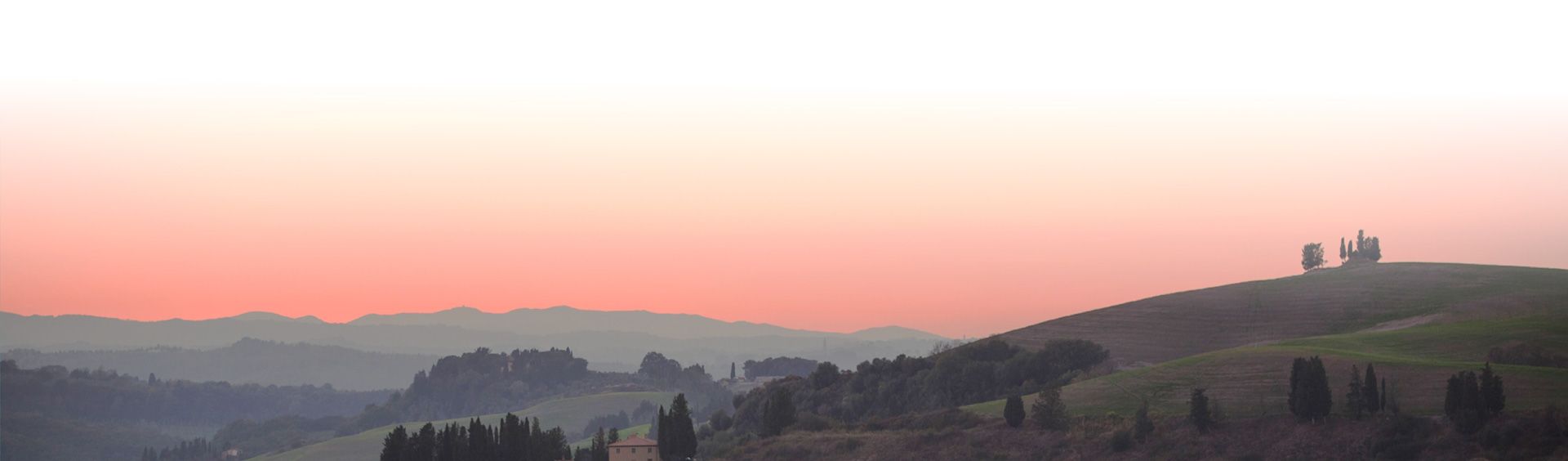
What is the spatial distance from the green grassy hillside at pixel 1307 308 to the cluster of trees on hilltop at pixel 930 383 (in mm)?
4570

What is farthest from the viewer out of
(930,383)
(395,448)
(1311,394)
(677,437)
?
(930,383)

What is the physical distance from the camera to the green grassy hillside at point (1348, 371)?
106562 millimetres

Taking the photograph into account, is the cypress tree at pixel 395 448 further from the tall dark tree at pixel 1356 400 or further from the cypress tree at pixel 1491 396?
the cypress tree at pixel 1491 396

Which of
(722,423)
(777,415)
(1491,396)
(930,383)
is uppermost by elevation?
(930,383)

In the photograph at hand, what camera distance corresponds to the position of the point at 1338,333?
146 meters

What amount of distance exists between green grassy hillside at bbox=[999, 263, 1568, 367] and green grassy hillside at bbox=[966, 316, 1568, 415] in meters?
8.61

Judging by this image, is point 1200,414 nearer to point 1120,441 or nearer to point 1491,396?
point 1120,441

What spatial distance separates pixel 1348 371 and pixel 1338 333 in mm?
32715

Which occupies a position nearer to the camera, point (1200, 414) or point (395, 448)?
point (1200, 414)

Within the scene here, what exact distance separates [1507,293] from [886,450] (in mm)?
58078

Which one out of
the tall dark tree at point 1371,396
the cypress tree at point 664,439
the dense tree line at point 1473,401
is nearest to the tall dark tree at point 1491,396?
the dense tree line at point 1473,401

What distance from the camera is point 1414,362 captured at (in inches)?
4592

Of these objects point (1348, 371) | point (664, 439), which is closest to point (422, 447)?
point (664, 439)

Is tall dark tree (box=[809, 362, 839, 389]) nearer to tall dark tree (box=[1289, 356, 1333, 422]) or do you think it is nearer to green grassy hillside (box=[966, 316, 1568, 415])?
green grassy hillside (box=[966, 316, 1568, 415])
